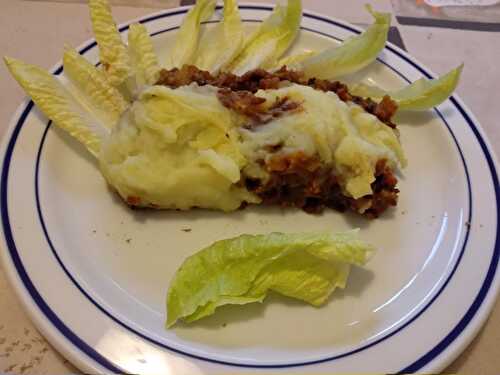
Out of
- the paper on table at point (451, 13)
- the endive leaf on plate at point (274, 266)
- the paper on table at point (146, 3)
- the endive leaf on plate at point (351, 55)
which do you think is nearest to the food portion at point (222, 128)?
the endive leaf on plate at point (351, 55)

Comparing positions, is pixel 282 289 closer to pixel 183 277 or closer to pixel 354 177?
pixel 183 277

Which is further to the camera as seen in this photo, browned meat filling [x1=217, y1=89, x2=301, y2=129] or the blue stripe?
browned meat filling [x1=217, y1=89, x2=301, y2=129]

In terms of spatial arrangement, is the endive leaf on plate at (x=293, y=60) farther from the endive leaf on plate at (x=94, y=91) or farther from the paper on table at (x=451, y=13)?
the paper on table at (x=451, y=13)

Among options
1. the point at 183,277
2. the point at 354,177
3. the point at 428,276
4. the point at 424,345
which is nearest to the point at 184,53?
the point at 354,177

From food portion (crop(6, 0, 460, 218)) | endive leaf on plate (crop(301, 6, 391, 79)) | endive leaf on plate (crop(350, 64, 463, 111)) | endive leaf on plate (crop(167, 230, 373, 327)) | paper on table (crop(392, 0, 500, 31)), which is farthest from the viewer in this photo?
paper on table (crop(392, 0, 500, 31))

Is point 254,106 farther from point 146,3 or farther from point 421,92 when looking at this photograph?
point 146,3

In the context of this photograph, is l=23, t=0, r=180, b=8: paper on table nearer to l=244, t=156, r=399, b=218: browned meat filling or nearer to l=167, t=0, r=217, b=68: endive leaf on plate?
l=167, t=0, r=217, b=68: endive leaf on plate

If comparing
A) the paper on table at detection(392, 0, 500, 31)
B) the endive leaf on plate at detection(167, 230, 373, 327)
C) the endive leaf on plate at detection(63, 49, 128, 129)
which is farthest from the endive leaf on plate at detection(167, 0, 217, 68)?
the paper on table at detection(392, 0, 500, 31)
